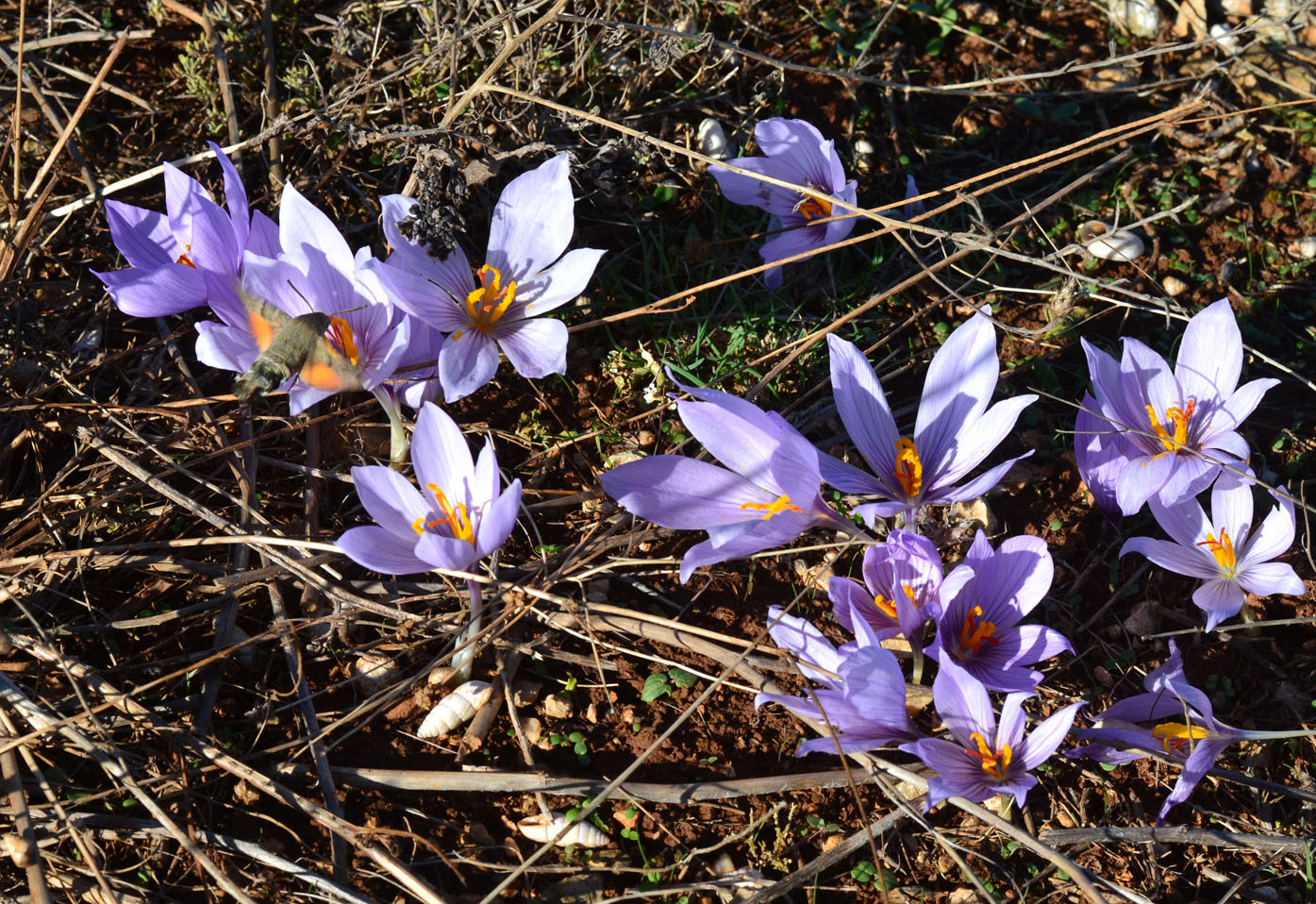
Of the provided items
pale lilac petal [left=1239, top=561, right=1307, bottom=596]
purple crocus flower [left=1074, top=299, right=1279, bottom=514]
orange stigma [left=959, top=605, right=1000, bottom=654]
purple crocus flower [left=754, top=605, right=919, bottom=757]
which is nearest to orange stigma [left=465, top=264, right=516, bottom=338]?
purple crocus flower [left=754, top=605, right=919, bottom=757]

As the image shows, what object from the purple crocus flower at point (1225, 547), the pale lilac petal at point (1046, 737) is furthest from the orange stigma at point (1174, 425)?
the pale lilac petal at point (1046, 737)

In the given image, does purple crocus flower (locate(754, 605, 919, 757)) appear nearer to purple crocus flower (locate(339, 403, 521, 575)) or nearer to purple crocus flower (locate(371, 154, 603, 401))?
purple crocus flower (locate(339, 403, 521, 575))

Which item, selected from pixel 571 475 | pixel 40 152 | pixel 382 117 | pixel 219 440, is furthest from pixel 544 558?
pixel 40 152

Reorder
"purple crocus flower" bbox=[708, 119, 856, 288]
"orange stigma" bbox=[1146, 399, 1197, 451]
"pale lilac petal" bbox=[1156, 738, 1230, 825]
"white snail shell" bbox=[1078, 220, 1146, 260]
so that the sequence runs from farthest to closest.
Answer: "white snail shell" bbox=[1078, 220, 1146, 260]
"purple crocus flower" bbox=[708, 119, 856, 288]
"orange stigma" bbox=[1146, 399, 1197, 451]
"pale lilac petal" bbox=[1156, 738, 1230, 825]

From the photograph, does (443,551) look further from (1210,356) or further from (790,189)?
(1210,356)

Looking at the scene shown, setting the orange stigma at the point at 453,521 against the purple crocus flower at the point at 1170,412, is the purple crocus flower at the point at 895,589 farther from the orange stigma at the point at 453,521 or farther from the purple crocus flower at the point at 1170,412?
the orange stigma at the point at 453,521

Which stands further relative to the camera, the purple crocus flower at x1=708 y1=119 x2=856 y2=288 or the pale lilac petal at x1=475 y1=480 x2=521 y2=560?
the purple crocus flower at x1=708 y1=119 x2=856 y2=288
